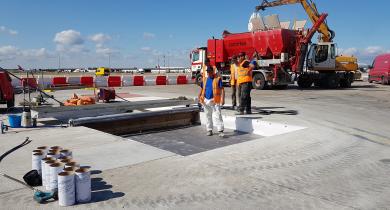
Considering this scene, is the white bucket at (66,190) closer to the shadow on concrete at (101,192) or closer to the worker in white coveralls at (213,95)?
the shadow on concrete at (101,192)

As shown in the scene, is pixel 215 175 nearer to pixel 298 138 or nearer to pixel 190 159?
pixel 190 159

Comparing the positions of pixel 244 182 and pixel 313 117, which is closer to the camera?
pixel 244 182

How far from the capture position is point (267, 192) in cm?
461

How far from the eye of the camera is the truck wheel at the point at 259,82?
22.1m

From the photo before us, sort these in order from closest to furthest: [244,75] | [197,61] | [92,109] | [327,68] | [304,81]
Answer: [92,109], [244,75], [327,68], [304,81], [197,61]

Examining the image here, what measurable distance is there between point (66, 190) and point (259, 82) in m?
19.3

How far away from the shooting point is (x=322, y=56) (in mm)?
23422

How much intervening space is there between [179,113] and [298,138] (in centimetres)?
419

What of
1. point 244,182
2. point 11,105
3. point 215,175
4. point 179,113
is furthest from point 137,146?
point 11,105

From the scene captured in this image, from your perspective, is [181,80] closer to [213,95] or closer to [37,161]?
[213,95]

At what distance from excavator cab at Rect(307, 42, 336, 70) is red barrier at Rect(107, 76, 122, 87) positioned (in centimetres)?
1346

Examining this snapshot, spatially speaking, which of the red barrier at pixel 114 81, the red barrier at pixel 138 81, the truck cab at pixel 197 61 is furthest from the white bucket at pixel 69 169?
the red barrier at pixel 138 81

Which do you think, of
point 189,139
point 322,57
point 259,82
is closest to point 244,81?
point 189,139

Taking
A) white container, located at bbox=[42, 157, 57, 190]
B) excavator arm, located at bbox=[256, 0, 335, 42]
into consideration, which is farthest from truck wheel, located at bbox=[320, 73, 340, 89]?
white container, located at bbox=[42, 157, 57, 190]
